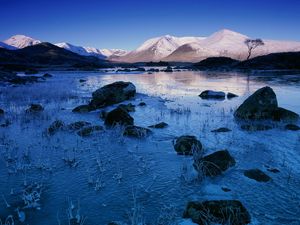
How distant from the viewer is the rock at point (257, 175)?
26.5ft

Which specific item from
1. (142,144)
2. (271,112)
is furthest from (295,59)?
(142,144)

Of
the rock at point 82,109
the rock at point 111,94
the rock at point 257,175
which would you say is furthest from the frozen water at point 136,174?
the rock at point 111,94

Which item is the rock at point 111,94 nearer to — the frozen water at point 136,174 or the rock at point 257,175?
the frozen water at point 136,174

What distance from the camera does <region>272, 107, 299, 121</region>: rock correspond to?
15226mm

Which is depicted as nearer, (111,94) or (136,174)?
(136,174)

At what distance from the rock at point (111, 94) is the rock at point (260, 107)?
9.72m

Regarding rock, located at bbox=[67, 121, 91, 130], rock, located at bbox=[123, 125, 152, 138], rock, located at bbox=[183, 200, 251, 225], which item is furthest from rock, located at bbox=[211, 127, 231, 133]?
rock, located at bbox=[183, 200, 251, 225]

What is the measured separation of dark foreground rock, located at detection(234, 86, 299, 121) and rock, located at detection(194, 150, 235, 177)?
7.74 metres

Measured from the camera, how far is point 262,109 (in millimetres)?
16156

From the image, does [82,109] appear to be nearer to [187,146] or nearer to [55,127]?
[55,127]

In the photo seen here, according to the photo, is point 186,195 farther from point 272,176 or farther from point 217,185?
point 272,176

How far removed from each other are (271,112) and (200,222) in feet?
39.1

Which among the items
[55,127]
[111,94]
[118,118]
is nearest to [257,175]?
[118,118]

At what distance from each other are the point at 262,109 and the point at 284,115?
1.20 meters
